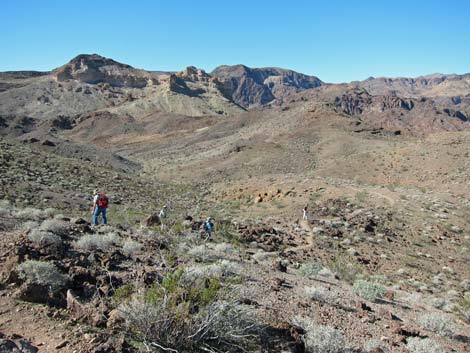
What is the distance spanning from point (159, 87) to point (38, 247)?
10398 centimetres

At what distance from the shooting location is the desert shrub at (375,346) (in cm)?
510

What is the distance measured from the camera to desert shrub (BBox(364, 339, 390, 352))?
5100mm

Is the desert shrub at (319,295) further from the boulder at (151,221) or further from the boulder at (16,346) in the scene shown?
the boulder at (151,221)

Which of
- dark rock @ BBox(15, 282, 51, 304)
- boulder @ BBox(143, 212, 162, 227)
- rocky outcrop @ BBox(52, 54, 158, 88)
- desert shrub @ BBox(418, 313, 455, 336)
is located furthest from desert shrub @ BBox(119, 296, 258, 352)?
rocky outcrop @ BBox(52, 54, 158, 88)

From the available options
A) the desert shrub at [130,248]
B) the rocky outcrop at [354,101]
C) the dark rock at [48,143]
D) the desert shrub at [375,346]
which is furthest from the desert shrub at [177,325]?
the rocky outcrop at [354,101]

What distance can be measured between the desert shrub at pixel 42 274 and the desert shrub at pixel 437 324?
569 cm

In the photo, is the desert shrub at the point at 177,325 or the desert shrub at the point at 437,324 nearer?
the desert shrub at the point at 177,325

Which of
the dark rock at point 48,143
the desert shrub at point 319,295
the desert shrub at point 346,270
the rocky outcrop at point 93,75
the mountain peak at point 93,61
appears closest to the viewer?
the desert shrub at point 319,295

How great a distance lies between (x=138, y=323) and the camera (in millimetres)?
3938

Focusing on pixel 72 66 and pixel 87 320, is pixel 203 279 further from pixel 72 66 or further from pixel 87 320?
pixel 72 66

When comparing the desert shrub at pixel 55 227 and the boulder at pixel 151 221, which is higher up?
the desert shrub at pixel 55 227

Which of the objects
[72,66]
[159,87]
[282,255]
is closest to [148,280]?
[282,255]

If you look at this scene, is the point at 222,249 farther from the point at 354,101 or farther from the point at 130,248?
the point at 354,101

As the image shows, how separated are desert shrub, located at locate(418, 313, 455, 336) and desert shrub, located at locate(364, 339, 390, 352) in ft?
5.42
